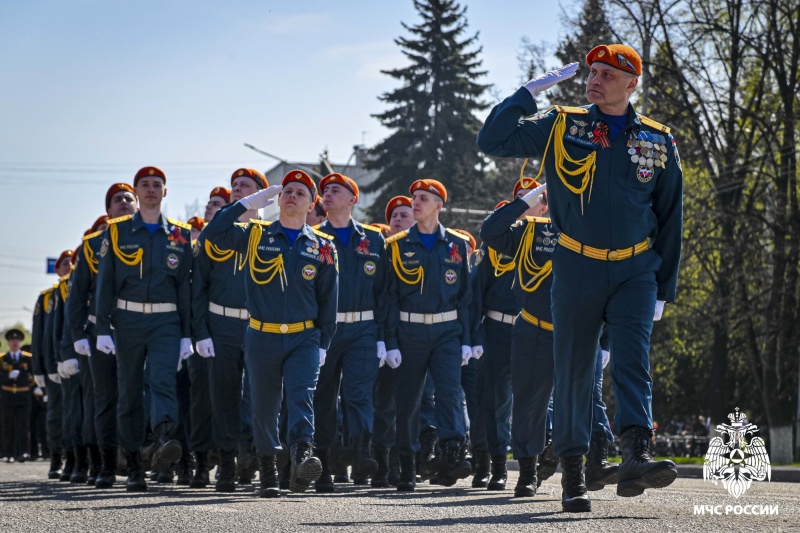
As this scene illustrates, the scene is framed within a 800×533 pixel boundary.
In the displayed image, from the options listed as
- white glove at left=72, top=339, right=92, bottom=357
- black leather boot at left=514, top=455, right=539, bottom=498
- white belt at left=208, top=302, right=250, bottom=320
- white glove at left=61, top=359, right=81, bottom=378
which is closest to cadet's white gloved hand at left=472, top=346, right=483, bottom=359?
white belt at left=208, top=302, right=250, bottom=320

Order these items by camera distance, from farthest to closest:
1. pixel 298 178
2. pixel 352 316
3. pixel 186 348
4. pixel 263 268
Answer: pixel 352 316
pixel 186 348
pixel 298 178
pixel 263 268

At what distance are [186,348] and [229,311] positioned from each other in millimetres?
517

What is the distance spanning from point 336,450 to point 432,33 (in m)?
43.8

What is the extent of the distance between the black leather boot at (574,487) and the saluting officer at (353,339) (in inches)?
170

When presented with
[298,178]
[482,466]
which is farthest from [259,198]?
[482,466]

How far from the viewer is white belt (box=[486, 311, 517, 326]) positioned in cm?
1255

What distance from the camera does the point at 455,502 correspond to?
32.1 ft

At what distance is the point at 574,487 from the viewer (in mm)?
8289

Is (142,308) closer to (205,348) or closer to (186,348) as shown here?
(186,348)

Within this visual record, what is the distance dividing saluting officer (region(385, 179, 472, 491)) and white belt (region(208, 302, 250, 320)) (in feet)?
3.97

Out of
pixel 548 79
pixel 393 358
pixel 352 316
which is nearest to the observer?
pixel 548 79

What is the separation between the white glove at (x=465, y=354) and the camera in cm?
1256

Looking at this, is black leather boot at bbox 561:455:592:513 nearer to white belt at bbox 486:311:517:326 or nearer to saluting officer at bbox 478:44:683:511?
saluting officer at bbox 478:44:683:511

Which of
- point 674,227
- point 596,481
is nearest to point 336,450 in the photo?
point 596,481
